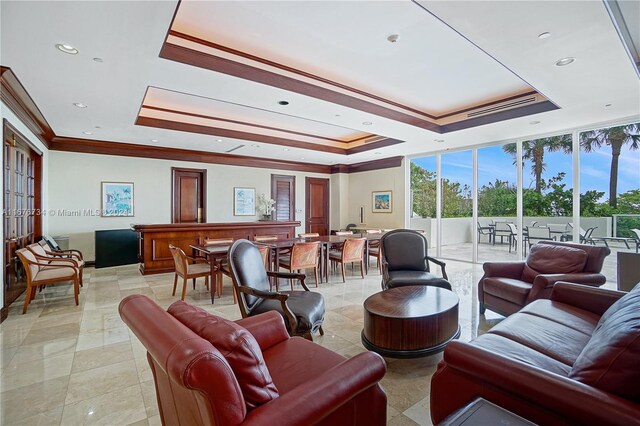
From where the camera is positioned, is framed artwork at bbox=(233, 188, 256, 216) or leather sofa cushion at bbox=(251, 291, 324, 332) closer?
leather sofa cushion at bbox=(251, 291, 324, 332)

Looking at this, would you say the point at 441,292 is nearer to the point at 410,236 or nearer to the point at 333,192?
the point at 410,236

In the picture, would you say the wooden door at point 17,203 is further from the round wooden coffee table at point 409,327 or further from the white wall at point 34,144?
the round wooden coffee table at point 409,327

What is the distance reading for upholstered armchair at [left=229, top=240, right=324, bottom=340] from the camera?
→ 2.45 metres

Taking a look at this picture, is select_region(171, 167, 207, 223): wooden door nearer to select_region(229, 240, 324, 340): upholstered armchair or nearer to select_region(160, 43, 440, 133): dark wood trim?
select_region(160, 43, 440, 133): dark wood trim

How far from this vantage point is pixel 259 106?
4.43 metres

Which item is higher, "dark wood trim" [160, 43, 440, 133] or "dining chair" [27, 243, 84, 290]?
"dark wood trim" [160, 43, 440, 133]

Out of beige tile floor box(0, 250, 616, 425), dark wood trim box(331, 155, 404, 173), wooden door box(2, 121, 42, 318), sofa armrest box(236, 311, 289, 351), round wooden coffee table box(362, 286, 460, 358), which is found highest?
dark wood trim box(331, 155, 404, 173)

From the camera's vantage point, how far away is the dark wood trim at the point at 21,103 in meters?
3.32

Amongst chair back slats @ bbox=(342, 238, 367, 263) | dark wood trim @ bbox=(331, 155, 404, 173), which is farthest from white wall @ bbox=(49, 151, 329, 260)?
chair back slats @ bbox=(342, 238, 367, 263)

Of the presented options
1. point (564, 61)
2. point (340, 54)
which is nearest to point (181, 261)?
point (340, 54)

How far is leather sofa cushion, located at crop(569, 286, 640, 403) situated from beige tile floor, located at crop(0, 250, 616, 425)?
0.97m

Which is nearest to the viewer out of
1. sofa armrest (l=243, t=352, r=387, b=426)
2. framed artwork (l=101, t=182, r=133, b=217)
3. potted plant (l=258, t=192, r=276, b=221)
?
sofa armrest (l=243, t=352, r=387, b=426)

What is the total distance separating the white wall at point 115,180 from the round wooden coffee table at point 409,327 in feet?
21.0

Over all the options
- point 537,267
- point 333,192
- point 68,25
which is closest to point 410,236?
point 537,267
